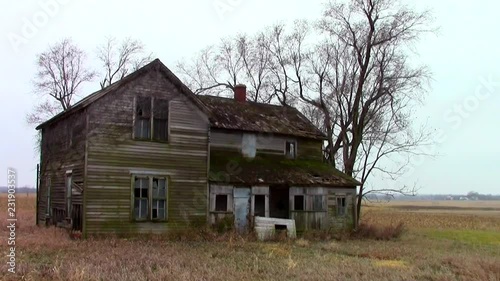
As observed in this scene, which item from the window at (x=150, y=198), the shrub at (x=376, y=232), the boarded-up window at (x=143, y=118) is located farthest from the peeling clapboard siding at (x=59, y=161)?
the shrub at (x=376, y=232)

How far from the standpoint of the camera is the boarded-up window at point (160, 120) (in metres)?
21.1

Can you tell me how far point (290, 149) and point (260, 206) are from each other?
3.51 metres

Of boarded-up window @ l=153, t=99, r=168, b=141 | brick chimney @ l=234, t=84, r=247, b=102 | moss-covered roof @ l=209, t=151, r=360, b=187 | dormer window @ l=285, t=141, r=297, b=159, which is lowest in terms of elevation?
moss-covered roof @ l=209, t=151, r=360, b=187

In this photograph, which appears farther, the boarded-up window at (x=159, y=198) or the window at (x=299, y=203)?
the window at (x=299, y=203)

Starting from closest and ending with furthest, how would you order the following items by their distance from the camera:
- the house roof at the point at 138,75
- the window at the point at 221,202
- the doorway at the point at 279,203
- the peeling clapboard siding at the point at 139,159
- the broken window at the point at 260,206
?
the peeling clapboard siding at the point at 139,159 < the house roof at the point at 138,75 < the window at the point at 221,202 < the broken window at the point at 260,206 < the doorway at the point at 279,203

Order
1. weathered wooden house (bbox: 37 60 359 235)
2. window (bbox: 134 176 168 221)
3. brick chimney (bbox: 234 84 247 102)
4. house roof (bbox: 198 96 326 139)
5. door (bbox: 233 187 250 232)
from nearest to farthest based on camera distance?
weathered wooden house (bbox: 37 60 359 235) < window (bbox: 134 176 168 221) < door (bbox: 233 187 250 232) < house roof (bbox: 198 96 326 139) < brick chimney (bbox: 234 84 247 102)

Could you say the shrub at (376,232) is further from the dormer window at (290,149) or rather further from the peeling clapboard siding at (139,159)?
the peeling clapboard siding at (139,159)

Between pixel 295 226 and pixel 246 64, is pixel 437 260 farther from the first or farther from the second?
pixel 246 64

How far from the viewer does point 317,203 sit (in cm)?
2509

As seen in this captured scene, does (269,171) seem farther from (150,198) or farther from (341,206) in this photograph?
(150,198)

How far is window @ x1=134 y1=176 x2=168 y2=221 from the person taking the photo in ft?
66.8

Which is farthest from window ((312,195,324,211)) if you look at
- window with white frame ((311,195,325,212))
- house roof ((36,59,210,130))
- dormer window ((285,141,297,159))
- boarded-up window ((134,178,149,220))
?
boarded-up window ((134,178,149,220))

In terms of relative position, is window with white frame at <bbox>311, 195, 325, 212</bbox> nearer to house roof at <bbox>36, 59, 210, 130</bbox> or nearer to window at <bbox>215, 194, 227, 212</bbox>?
window at <bbox>215, 194, 227, 212</bbox>

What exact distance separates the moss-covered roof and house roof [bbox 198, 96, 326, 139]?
4.44 feet
